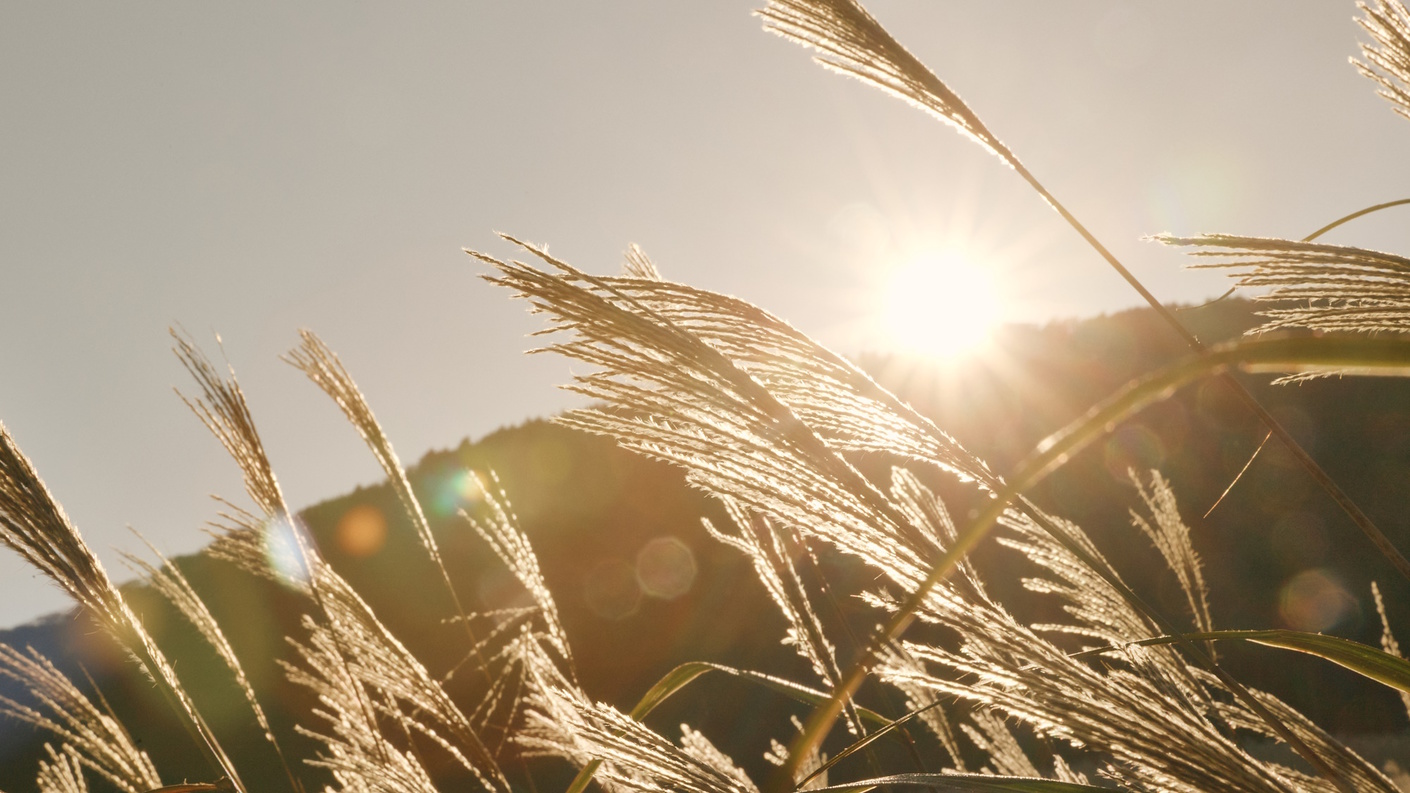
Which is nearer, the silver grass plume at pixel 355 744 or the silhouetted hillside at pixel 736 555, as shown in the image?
the silver grass plume at pixel 355 744

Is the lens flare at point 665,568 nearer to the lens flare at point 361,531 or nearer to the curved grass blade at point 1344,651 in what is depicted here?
the lens flare at point 361,531

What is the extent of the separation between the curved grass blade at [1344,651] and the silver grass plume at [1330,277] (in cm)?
32

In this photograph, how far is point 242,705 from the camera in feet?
30.0

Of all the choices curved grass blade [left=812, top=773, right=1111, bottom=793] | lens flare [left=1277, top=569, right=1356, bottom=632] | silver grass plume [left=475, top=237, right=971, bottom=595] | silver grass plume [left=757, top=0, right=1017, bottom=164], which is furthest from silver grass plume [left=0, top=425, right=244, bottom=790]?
lens flare [left=1277, top=569, right=1356, bottom=632]

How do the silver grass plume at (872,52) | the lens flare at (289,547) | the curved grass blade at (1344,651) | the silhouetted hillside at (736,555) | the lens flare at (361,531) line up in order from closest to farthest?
the curved grass blade at (1344,651)
the silver grass plume at (872,52)
the lens flare at (289,547)
the silhouetted hillside at (736,555)
the lens flare at (361,531)

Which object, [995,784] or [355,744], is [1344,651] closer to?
[995,784]

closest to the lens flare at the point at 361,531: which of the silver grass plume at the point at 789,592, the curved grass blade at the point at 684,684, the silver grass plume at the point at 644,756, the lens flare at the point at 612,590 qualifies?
the lens flare at the point at 612,590

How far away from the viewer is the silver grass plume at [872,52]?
86cm

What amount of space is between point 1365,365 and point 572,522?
33.7 ft

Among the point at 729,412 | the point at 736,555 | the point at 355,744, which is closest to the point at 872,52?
the point at 729,412

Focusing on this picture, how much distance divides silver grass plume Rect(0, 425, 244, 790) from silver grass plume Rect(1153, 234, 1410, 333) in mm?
1504

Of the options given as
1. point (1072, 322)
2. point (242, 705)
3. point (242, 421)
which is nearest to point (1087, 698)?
point (242, 421)

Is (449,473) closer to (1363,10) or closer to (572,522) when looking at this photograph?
(572,522)

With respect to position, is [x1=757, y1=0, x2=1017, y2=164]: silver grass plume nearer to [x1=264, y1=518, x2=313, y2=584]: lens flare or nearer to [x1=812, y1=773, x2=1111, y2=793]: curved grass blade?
[x1=812, y1=773, x2=1111, y2=793]: curved grass blade
